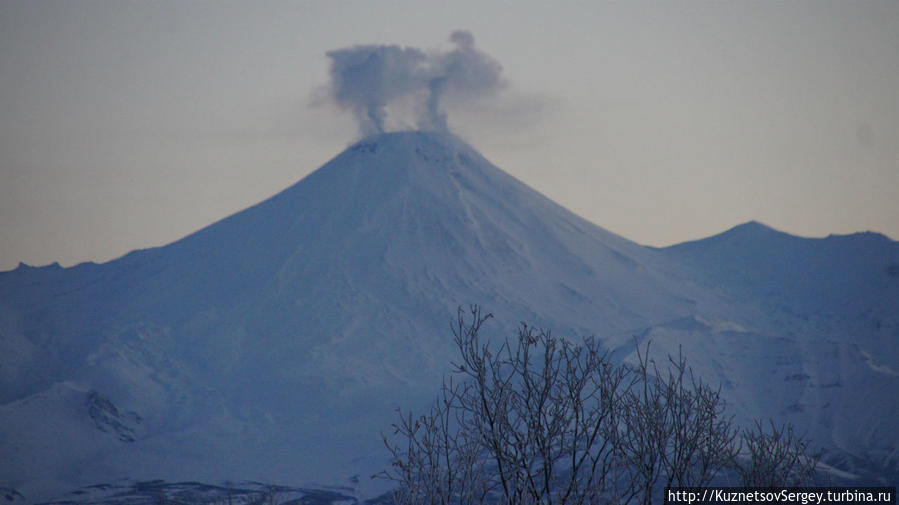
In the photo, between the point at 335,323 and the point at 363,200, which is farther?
the point at 363,200

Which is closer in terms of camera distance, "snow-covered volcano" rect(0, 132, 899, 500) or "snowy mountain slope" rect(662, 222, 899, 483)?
"snowy mountain slope" rect(662, 222, 899, 483)

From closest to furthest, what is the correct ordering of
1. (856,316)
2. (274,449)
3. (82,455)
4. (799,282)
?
1. (82,455)
2. (274,449)
3. (856,316)
4. (799,282)

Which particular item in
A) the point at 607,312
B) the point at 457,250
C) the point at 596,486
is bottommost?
the point at 596,486

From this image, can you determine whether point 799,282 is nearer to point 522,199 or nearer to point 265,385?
point 522,199

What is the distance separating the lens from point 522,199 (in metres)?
118

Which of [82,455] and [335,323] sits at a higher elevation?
[335,323]

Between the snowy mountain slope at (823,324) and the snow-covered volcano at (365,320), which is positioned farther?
the snow-covered volcano at (365,320)

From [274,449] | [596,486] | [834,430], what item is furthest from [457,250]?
[596,486]

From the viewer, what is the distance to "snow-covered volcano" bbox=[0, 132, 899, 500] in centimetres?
7794

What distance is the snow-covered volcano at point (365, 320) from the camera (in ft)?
256

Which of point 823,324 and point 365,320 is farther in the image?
point 823,324

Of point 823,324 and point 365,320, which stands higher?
point 365,320

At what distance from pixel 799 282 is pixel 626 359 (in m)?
55.2

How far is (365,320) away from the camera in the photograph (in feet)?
315
